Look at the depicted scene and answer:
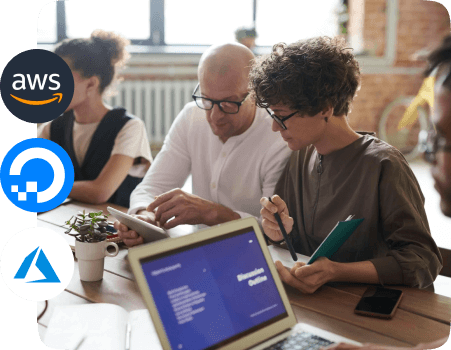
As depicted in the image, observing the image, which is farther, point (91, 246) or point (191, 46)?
point (191, 46)

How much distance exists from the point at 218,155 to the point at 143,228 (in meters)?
0.66

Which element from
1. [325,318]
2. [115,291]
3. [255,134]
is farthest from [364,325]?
[255,134]

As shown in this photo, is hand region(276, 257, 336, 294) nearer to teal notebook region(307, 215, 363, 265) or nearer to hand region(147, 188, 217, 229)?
teal notebook region(307, 215, 363, 265)

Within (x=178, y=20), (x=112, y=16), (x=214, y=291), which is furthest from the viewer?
(x=112, y=16)

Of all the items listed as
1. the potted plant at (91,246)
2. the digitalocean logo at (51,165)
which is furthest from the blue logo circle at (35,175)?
the potted plant at (91,246)

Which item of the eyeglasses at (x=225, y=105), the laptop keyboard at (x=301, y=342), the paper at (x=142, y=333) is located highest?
the eyeglasses at (x=225, y=105)

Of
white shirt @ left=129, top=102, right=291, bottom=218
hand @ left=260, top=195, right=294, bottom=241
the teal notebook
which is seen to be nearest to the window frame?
white shirt @ left=129, top=102, right=291, bottom=218

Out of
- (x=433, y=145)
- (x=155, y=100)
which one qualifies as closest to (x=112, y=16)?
(x=155, y=100)

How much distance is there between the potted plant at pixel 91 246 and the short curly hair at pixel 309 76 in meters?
0.57

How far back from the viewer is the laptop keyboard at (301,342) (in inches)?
28.8

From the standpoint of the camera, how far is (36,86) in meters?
0.79

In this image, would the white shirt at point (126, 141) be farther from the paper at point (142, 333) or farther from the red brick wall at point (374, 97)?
the red brick wall at point (374, 97)

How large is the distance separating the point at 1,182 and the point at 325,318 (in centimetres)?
62

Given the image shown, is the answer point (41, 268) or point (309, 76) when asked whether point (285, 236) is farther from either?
point (41, 268)
